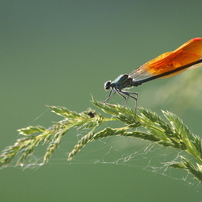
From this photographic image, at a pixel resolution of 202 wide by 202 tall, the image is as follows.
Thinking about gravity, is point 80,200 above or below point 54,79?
below

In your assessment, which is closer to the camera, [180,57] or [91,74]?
[180,57]

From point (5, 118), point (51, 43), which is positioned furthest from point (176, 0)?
point (5, 118)

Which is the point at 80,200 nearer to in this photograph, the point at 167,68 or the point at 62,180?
the point at 62,180

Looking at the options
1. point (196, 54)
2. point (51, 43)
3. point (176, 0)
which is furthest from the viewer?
point (176, 0)

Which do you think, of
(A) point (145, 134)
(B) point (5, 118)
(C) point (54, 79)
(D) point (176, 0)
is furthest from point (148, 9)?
(A) point (145, 134)

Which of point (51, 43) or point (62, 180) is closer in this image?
point (62, 180)

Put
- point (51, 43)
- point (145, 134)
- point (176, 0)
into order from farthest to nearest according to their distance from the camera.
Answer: point (176, 0), point (51, 43), point (145, 134)

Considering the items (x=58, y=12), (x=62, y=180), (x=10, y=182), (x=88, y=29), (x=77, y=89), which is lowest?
(x=62, y=180)

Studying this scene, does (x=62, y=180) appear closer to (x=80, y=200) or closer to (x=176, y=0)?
(x=80, y=200)

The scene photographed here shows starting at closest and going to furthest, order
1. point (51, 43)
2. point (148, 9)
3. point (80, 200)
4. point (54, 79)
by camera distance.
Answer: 1. point (80, 200)
2. point (54, 79)
3. point (51, 43)
4. point (148, 9)
